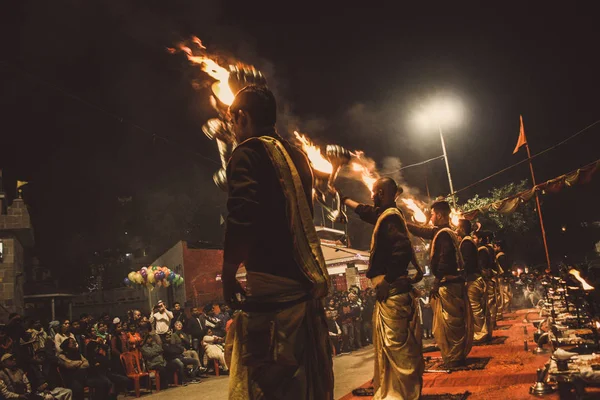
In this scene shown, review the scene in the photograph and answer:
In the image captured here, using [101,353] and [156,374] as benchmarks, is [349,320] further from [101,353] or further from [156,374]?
[101,353]

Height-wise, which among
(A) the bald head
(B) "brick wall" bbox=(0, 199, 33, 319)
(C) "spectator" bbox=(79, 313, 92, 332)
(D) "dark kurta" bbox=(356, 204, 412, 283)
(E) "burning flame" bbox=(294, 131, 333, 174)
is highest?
(B) "brick wall" bbox=(0, 199, 33, 319)

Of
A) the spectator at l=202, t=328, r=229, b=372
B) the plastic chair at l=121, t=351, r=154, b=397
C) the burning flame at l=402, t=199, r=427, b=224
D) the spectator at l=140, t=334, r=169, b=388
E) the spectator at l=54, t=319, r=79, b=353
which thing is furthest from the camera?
the spectator at l=202, t=328, r=229, b=372

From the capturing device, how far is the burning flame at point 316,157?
17.3 feet

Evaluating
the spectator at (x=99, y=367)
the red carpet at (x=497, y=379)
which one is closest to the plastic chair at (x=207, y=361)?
the spectator at (x=99, y=367)

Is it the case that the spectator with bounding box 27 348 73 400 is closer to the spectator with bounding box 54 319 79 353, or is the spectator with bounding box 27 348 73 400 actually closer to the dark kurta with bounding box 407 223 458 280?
the spectator with bounding box 54 319 79 353

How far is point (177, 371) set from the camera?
12930 millimetres

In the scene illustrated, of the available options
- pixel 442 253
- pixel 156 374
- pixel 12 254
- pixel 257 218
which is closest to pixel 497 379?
pixel 442 253

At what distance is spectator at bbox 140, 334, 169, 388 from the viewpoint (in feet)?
41.3

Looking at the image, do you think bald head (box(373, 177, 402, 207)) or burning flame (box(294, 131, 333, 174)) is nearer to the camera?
burning flame (box(294, 131, 333, 174))

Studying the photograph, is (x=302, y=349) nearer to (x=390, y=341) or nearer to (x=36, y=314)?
(x=390, y=341)

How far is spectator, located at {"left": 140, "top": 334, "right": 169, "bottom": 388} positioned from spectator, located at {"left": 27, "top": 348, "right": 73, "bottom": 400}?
254cm

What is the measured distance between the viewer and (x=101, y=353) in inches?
443

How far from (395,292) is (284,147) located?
284cm

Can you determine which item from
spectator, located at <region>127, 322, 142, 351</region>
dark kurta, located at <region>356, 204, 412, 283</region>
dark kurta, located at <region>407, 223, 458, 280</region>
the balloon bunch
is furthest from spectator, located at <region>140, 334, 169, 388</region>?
the balloon bunch
